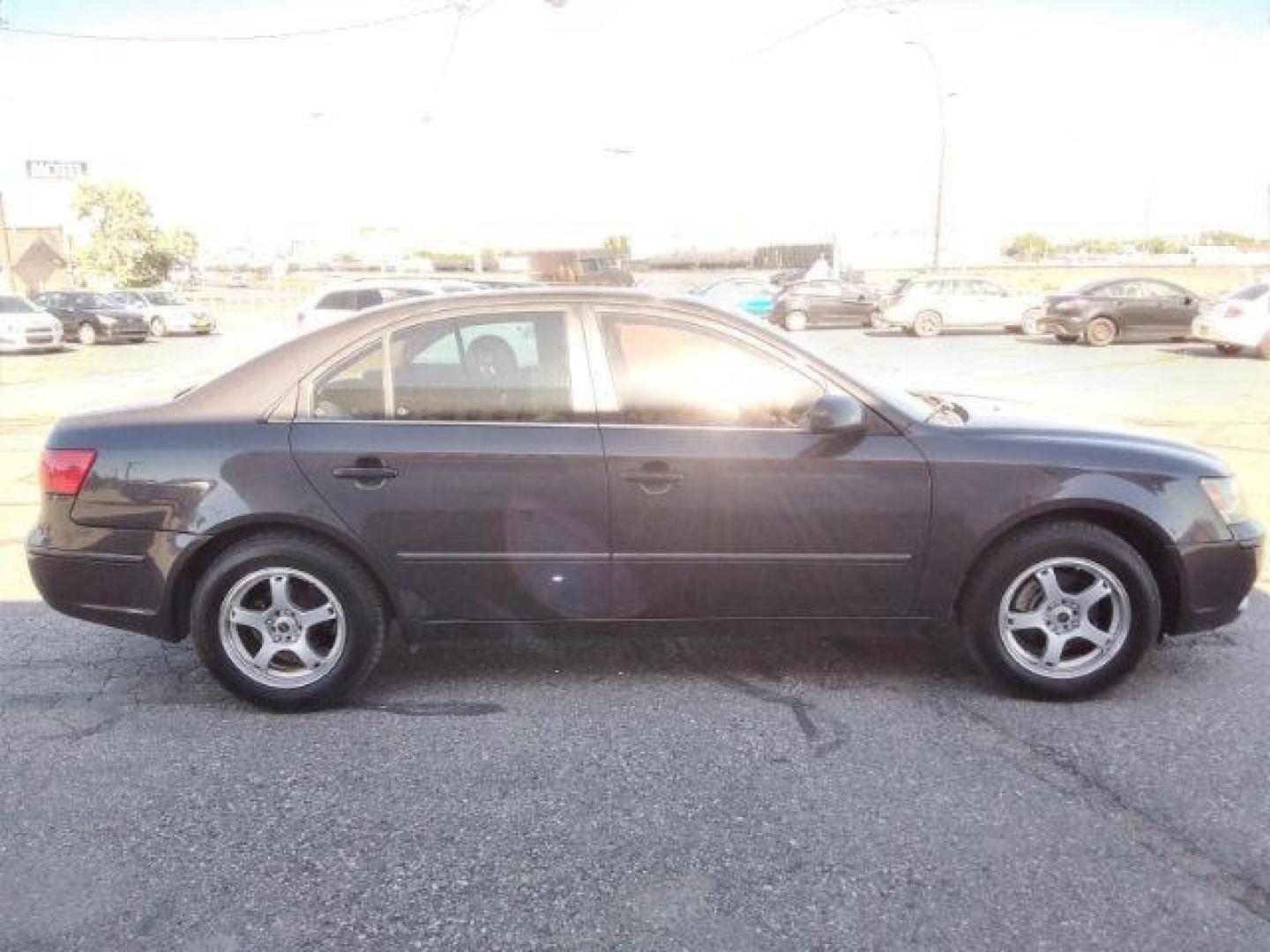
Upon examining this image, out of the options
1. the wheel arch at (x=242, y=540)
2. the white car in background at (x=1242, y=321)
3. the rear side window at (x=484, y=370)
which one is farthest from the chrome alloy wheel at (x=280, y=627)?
the white car in background at (x=1242, y=321)

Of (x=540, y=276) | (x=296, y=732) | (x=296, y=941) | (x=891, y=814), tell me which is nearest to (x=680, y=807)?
(x=891, y=814)

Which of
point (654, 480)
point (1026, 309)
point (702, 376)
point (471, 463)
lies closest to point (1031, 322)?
point (1026, 309)

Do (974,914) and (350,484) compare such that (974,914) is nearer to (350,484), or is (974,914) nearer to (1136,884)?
(1136,884)

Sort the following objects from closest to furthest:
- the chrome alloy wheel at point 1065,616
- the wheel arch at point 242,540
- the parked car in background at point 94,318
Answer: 1. the wheel arch at point 242,540
2. the chrome alloy wheel at point 1065,616
3. the parked car in background at point 94,318

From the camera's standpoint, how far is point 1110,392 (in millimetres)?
12945

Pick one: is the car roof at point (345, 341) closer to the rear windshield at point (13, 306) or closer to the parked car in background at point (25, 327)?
the parked car in background at point (25, 327)

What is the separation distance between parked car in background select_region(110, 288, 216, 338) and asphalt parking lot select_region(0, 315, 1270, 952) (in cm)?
2863

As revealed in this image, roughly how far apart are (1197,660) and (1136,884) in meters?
1.90

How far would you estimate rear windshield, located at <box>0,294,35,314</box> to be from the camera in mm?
23062

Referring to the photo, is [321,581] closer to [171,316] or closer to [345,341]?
[345,341]

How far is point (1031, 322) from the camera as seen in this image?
24.2 meters

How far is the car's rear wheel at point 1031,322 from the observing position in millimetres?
24109

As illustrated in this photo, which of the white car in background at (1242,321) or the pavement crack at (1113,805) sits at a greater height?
the white car in background at (1242,321)

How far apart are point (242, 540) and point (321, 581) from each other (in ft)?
1.11
